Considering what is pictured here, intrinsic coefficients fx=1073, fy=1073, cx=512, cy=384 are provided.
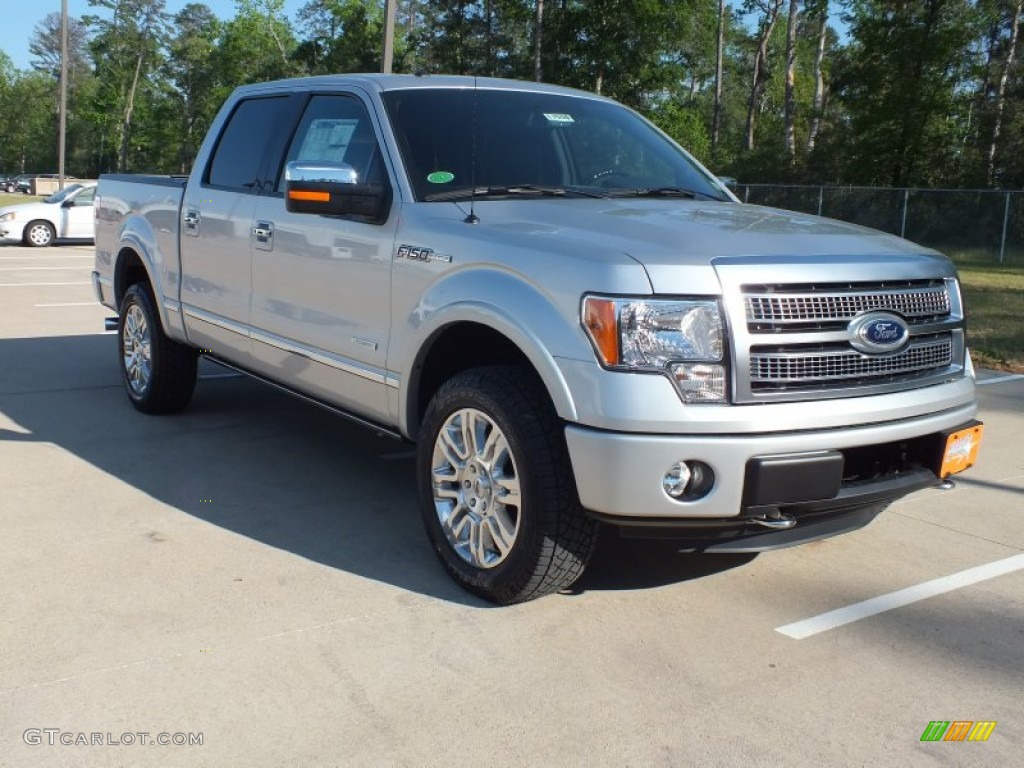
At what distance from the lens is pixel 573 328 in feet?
11.8

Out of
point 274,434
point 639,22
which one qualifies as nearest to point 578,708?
point 274,434

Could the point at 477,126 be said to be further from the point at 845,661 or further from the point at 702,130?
the point at 702,130

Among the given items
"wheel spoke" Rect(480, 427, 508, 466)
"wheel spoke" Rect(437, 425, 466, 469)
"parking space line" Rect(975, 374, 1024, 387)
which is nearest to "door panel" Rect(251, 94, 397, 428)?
"wheel spoke" Rect(437, 425, 466, 469)

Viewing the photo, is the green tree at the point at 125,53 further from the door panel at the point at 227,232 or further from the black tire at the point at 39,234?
the door panel at the point at 227,232

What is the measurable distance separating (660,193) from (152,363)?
352 centimetres

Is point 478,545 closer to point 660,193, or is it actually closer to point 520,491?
point 520,491

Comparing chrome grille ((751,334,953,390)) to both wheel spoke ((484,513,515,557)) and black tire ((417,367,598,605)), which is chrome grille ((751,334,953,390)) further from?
wheel spoke ((484,513,515,557))

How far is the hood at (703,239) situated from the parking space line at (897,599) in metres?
1.29

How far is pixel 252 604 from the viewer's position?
13.2 feet

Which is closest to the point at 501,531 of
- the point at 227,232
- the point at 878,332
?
the point at 878,332

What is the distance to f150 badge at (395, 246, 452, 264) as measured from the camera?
13.9 feet

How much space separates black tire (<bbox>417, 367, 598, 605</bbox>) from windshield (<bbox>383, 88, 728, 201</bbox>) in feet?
3.28

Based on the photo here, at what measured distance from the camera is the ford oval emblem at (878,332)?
12.3 ft

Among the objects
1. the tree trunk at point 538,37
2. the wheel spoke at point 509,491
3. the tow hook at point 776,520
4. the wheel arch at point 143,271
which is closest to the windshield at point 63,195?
the wheel arch at point 143,271
